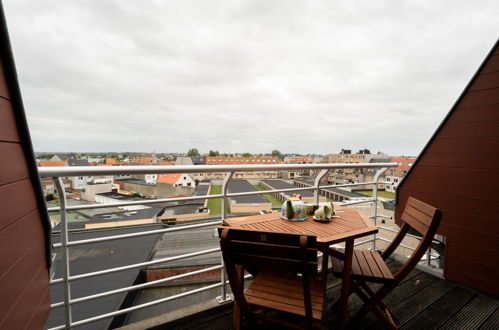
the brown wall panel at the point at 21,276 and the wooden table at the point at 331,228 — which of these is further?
the wooden table at the point at 331,228

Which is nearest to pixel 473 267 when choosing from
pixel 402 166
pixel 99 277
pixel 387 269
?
pixel 402 166

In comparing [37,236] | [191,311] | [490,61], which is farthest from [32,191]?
[490,61]

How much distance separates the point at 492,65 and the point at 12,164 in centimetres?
368

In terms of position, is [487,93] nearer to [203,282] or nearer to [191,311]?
[191,311]

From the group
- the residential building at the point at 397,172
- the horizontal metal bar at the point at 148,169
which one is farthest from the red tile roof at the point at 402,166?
the horizontal metal bar at the point at 148,169

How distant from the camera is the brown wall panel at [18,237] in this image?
74 cm

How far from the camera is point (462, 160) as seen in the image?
2.38 metres

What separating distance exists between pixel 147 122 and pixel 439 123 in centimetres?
2999

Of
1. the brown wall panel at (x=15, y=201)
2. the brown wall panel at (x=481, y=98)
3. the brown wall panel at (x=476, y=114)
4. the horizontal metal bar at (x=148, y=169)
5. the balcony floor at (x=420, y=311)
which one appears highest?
the brown wall panel at (x=481, y=98)

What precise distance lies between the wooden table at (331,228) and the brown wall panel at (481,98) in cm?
182

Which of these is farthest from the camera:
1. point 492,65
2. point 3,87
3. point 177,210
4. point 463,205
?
point 177,210

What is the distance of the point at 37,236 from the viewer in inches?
42.0

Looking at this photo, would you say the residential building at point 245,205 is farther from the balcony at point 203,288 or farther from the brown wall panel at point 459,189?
→ the brown wall panel at point 459,189

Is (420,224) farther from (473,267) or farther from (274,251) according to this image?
(473,267)
